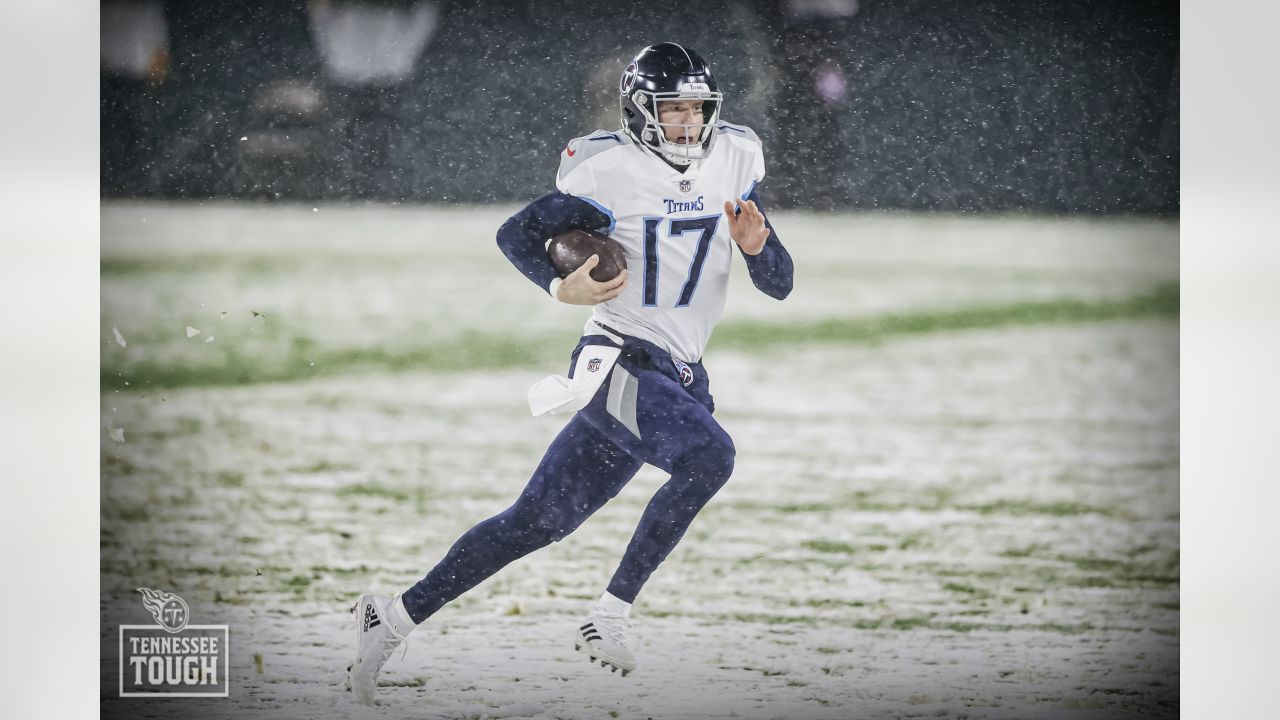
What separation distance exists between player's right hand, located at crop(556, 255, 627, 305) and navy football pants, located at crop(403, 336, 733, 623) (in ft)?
0.42

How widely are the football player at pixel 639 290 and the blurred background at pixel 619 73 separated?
242mm

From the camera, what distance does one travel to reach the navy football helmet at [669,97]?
2.78 metres

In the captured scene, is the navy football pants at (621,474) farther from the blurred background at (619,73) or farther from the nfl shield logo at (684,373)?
the blurred background at (619,73)

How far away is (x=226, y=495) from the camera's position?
10.2 feet

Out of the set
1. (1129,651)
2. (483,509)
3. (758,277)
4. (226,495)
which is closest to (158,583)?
(226,495)

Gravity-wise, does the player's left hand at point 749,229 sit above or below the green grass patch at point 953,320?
above

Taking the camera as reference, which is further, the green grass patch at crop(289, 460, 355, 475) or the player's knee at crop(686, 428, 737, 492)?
the green grass patch at crop(289, 460, 355, 475)

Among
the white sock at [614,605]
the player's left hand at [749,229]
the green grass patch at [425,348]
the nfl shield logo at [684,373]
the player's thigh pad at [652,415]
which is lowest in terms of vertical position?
the white sock at [614,605]

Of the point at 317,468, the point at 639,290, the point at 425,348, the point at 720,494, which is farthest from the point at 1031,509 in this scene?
the point at 317,468

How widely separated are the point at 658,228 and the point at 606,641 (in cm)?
104

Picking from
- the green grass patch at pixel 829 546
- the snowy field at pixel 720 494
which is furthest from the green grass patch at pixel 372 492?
the green grass patch at pixel 829 546

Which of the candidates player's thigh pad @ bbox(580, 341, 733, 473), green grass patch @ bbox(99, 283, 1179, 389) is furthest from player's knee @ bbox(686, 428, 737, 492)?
green grass patch @ bbox(99, 283, 1179, 389)

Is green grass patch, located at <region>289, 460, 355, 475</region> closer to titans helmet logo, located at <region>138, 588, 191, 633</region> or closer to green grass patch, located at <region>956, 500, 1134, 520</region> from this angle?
titans helmet logo, located at <region>138, 588, 191, 633</region>

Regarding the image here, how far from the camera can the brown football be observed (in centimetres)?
274
